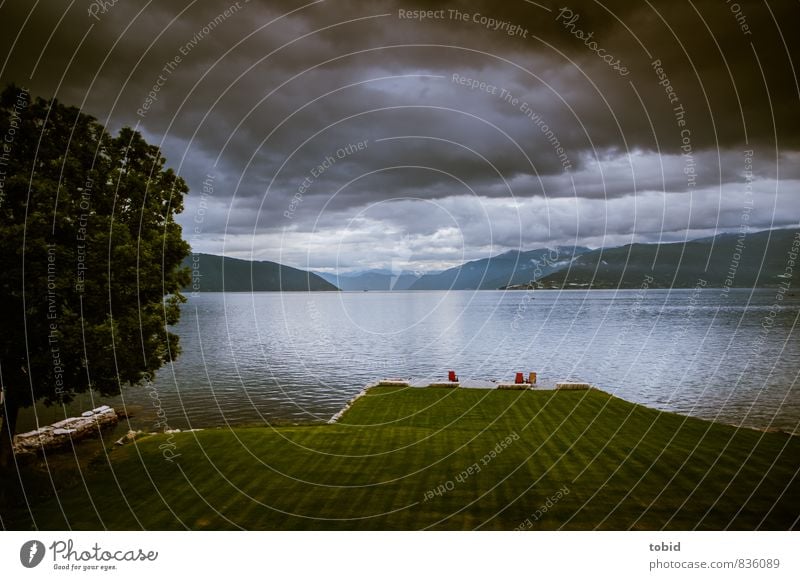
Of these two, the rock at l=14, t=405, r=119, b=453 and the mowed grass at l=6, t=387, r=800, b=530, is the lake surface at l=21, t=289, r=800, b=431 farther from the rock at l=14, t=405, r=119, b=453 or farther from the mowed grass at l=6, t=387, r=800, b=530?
the mowed grass at l=6, t=387, r=800, b=530

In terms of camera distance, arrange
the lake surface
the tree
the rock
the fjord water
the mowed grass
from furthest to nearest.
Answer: the fjord water, the lake surface, the rock, the tree, the mowed grass

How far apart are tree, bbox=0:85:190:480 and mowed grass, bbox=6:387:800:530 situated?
516 cm

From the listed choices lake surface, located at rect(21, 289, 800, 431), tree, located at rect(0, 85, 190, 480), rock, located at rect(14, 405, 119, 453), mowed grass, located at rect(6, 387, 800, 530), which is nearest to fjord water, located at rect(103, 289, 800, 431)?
lake surface, located at rect(21, 289, 800, 431)

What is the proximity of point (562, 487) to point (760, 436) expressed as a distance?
16.2m

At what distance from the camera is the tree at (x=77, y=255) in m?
19.4

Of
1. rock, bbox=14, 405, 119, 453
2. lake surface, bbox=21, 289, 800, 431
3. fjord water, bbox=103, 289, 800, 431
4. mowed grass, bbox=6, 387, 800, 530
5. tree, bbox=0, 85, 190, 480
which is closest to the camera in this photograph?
mowed grass, bbox=6, 387, 800, 530

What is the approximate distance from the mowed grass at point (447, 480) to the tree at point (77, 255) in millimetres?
5162

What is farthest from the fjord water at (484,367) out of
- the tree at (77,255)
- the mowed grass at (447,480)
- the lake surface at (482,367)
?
the tree at (77,255)

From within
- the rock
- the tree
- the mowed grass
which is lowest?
the rock

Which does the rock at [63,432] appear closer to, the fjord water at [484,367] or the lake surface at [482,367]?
the lake surface at [482,367]

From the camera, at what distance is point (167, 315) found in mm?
22797

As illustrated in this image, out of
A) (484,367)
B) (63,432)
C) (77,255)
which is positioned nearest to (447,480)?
(77,255)

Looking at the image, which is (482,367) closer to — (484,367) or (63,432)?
(484,367)

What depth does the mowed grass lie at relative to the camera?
54.2 ft
